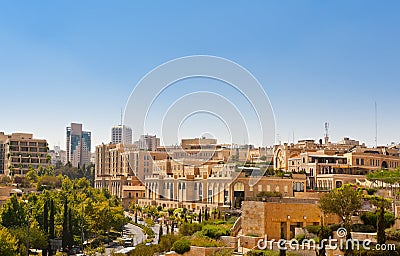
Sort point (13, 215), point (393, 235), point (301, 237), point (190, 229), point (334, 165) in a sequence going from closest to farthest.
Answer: point (393, 235), point (301, 237), point (190, 229), point (13, 215), point (334, 165)

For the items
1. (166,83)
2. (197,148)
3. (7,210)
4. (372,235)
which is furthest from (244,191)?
(197,148)

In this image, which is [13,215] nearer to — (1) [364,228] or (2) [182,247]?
(2) [182,247]

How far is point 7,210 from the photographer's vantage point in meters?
33.8

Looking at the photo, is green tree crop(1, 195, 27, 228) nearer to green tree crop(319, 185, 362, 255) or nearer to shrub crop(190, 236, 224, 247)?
shrub crop(190, 236, 224, 247)

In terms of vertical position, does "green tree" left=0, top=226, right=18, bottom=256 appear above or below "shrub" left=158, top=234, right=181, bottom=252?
above

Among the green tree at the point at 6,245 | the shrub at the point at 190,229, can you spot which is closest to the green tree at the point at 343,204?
the shrub at the point at 190,229

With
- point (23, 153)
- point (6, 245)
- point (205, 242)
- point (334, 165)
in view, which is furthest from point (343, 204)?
point (23, 153)

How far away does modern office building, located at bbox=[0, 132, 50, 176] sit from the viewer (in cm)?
7881

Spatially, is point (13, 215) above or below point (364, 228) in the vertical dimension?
below

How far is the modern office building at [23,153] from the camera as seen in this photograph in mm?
78812

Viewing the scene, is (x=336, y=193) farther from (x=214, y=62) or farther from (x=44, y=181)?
(x=44, y=181)

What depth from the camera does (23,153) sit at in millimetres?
79625

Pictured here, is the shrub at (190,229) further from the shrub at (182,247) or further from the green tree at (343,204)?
the green tree at (343,204)

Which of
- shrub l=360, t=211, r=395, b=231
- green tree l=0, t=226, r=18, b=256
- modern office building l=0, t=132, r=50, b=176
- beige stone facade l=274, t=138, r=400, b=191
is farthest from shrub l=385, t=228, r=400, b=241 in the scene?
modern office building l=0, t=132, r=50, b=176
